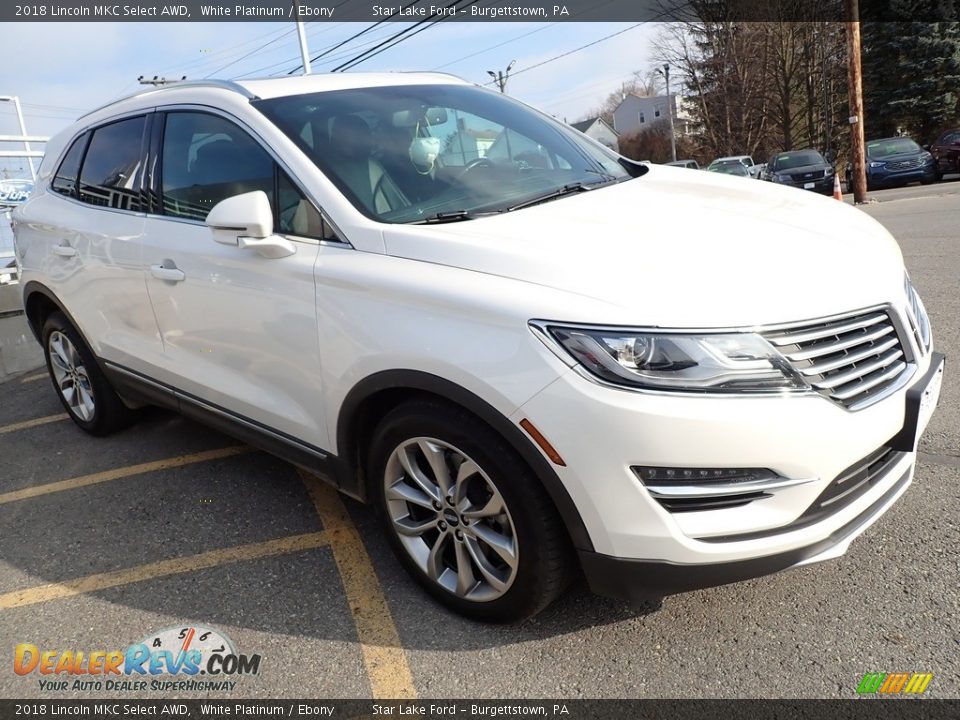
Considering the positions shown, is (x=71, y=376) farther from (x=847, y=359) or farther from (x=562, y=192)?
(x=847, y=359)

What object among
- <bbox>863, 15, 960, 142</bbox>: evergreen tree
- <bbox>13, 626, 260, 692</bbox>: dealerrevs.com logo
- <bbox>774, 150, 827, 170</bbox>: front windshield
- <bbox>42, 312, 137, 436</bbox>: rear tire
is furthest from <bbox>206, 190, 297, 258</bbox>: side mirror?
<bbox>863, 15, 960, 142</bbox>: evergreen tree

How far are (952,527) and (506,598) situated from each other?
1.75 m

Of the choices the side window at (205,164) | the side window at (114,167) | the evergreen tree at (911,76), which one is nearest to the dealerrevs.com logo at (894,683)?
the side window at (205,164)

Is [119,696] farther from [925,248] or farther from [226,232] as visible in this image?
[925,248]

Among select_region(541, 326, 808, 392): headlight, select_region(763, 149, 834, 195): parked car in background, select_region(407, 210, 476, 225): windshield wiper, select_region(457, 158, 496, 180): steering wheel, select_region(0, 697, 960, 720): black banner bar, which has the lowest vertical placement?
select_region(763, 149, 834, 195): parked car in background

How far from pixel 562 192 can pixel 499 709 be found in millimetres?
1873

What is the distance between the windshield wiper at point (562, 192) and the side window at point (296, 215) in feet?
2.23

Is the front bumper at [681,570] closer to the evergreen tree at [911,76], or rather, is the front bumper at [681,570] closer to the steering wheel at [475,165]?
the steering wheel at [475,165]

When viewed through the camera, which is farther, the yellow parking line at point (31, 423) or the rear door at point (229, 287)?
the yellow parking line at point (31, 423)

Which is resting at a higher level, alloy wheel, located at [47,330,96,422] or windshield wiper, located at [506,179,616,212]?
windshield wiper, located at [506,179,616,212]

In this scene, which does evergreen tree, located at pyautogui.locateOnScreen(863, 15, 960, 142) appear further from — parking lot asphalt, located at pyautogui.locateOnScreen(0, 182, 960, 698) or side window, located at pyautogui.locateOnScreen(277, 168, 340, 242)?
side window, located at pyautogui.locateOnScreen(277, 168, 340, 242)

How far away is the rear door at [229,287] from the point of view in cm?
276

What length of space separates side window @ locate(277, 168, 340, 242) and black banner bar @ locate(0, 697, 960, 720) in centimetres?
156

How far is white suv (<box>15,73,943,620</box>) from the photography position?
1991 mm
